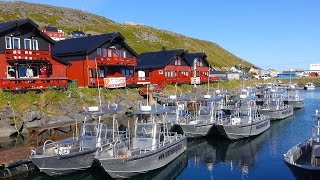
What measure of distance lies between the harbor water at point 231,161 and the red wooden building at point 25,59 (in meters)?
21.2

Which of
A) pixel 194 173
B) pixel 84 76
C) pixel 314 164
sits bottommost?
pixel 194 173

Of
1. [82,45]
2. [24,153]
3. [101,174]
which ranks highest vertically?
[82,45]

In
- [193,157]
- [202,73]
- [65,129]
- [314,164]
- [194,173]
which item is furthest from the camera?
[202,73]

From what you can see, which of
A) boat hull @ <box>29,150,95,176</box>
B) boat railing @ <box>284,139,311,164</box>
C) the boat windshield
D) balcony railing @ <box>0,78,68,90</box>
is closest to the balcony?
balcony railing @ <box>0,78,68,90</box>

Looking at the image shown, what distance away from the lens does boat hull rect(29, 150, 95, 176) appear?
24.4 m

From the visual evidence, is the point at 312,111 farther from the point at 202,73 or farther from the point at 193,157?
the point at 193,157

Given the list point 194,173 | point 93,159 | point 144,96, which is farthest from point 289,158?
point 144,96

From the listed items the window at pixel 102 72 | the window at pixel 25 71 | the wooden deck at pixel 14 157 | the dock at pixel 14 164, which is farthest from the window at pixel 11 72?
the dock at pixel 14 164

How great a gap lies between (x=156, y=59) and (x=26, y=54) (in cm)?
Result: 3741

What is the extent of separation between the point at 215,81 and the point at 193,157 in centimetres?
6577

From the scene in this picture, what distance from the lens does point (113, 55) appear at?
209 ft

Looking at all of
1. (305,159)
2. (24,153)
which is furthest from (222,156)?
(24,153)

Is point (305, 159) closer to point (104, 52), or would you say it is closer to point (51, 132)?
point (51, 132)

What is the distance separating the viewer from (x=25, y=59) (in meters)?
48.1
